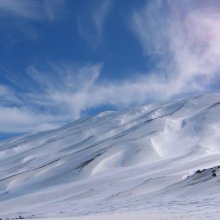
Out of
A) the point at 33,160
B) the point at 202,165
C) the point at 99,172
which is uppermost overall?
the point at 33,160

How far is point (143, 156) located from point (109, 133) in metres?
35.0

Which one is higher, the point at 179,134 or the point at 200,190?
the point at 179,134

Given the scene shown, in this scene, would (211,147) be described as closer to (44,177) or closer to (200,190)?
(44,177)

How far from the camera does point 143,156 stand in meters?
66.6

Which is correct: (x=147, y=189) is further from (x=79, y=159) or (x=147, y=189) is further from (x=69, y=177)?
(x=79, y=159)

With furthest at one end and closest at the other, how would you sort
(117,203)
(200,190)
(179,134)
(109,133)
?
(109,133) < (179,134) < (117,203) < (200,190)

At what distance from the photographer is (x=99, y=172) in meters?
60.5

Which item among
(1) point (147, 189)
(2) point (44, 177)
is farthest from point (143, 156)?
(1) point (147, 189)

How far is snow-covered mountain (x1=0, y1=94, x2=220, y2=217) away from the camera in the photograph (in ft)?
104

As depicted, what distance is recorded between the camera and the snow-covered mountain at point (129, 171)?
104ft

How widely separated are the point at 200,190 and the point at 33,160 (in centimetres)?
6153

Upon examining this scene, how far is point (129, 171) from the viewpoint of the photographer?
55.0m

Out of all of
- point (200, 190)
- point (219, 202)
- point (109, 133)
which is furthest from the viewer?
point (109, 133)

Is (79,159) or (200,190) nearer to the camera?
(200,190)
